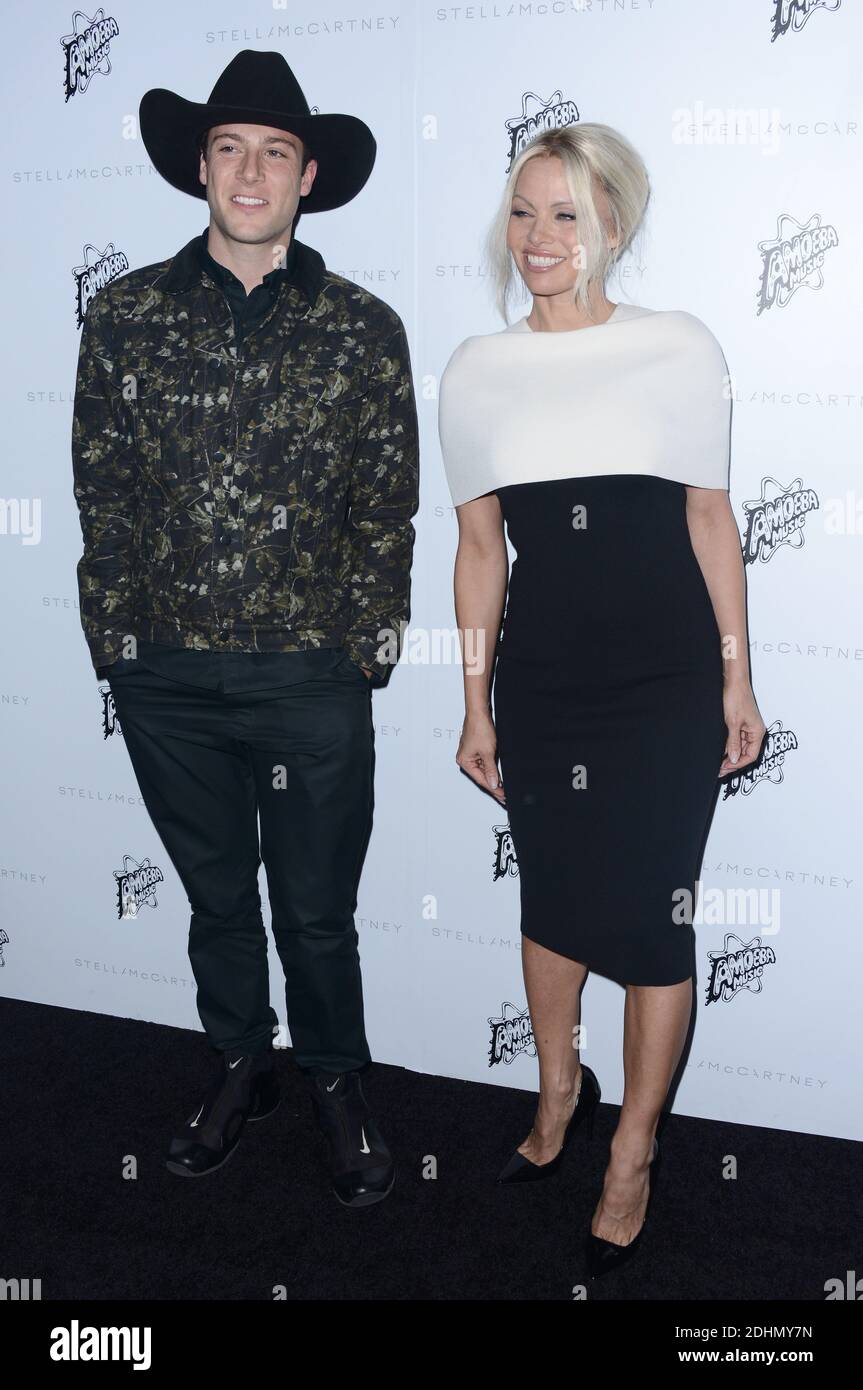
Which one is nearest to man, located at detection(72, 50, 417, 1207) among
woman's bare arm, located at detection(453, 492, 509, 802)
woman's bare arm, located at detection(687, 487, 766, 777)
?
woman's bare arm, located at detection(453, 492, 509, 802)

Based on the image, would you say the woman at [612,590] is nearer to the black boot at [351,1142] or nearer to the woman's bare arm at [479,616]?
the woman's bare arm at [479,616]

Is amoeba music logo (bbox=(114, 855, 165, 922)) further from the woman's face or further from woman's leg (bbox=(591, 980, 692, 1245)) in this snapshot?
the woman's face

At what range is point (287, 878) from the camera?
2434mm

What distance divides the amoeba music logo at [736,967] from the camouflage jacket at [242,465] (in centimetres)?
108

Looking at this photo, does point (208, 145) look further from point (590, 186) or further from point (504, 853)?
point (504, 853)

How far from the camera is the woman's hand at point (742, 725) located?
2199 mm

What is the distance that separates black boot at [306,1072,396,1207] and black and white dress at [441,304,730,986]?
70 cm

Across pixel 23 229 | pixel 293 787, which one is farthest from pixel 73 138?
pixel 293 787

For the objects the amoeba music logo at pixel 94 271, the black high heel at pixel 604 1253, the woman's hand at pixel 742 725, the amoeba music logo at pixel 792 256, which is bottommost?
the black high heel at pixel 604 1253

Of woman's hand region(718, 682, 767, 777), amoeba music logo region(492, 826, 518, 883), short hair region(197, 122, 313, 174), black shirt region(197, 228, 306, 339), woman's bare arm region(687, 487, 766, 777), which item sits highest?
short hair region(197, 122, 313, 174)

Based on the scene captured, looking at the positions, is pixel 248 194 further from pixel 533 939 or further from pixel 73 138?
pixel 533 939

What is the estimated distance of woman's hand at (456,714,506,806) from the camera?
241 cm

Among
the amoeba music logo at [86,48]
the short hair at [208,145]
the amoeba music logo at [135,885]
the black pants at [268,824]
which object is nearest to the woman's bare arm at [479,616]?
the black pants at [268,824]

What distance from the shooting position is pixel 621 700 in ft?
6.92
